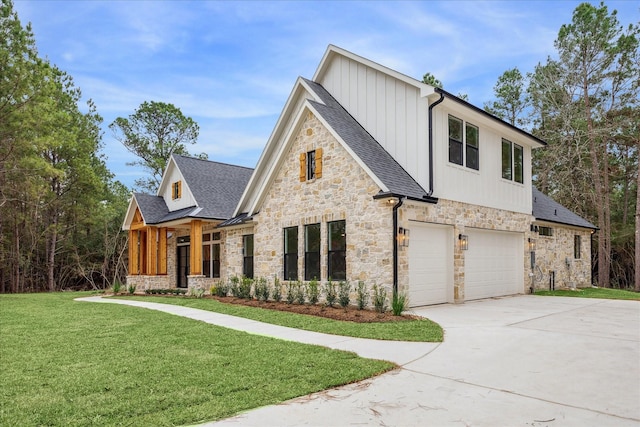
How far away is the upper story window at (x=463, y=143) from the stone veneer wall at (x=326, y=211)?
312 centimetres

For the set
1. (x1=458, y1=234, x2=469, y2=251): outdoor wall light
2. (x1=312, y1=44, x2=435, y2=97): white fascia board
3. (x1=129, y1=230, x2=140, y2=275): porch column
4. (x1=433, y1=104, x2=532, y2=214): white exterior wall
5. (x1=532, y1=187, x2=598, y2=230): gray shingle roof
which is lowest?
(x1=129, y1=230, x2=140, y2=275): porch column

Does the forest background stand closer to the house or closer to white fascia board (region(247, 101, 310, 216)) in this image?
the house

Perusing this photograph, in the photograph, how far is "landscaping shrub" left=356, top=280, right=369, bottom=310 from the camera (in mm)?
10961

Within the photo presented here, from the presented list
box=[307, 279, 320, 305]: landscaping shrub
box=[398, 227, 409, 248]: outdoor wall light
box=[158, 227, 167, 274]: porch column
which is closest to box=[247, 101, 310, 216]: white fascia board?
box=[307, 279, 320, 305]: landscaping shrub

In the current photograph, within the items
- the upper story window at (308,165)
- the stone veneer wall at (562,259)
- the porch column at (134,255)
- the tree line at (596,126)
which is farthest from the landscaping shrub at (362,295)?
the tree line at (596,126)

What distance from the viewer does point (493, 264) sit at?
48.6ft

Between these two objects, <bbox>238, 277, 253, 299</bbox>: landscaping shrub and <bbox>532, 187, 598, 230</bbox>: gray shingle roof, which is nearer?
<bbox>238, 277, 253, 299</bbox>: landscaping shrub

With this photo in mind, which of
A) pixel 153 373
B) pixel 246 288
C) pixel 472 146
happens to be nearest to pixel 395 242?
pixel 472 146

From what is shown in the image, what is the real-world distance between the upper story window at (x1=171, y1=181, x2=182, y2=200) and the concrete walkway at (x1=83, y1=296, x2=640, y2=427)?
1334 cm

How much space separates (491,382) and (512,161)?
39.5 feet

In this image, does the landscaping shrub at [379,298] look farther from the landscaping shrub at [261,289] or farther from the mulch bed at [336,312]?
the landscaping shrub at [261,289]

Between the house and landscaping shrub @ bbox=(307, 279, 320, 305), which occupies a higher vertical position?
the house

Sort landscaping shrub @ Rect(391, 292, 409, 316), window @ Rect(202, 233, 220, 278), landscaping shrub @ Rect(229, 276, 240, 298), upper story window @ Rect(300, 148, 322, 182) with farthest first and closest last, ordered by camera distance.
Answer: window @ Rect(202, 233, 220, 278) < landscaping shrub @ Rect(229, 276, 240, 298) < upper story window @ Rect(300, 148, 322, 182) < landscaping shrub @ Rect(391, 292, 409, 316)

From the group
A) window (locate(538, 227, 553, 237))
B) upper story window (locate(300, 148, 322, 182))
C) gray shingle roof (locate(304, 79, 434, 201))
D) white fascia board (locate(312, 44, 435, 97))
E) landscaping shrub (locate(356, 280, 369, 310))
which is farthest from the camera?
window (locate(538, 227, 553, 237))
